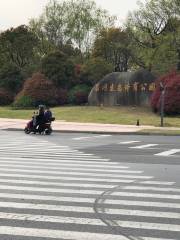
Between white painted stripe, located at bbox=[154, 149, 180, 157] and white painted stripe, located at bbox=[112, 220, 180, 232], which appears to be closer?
white painted stripe, located at bbox=[112, 220, 180, 232]

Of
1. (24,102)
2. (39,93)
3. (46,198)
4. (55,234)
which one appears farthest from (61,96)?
(55,234)

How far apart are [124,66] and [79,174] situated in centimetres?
5333

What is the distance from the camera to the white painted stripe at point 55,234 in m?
7.35

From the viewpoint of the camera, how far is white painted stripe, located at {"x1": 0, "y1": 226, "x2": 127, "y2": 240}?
735 centimetres

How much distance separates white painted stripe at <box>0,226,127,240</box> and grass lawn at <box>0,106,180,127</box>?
30040 mm

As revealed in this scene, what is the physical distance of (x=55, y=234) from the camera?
7.50m

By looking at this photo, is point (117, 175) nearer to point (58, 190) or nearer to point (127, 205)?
point (58, 190)

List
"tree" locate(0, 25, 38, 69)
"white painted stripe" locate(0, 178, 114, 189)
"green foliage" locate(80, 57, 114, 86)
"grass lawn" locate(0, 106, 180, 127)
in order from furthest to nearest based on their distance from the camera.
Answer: "tree" locate(0, 25, 38, 69), "green foliage" locate(80, 57, 114, 86), "grass lawn" locate(0, 106, 180, 127), "white painted stripe" locate(0, 178, 114, 189)

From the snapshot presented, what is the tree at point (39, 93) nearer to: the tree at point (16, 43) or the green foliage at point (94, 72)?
the green foliage at point (94, 72)

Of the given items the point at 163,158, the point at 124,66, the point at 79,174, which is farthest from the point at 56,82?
the point at 79,174

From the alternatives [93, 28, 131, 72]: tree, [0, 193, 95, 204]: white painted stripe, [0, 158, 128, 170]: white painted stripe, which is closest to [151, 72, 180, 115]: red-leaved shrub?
[93, 28, 131, 72]: tree

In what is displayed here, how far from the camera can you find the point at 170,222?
27.0ft

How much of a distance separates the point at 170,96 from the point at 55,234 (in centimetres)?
3723

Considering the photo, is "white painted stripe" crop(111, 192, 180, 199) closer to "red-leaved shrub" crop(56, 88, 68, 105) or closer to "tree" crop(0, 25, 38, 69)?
"red-leaved shrub" crop(56, 88, 68, 105)
